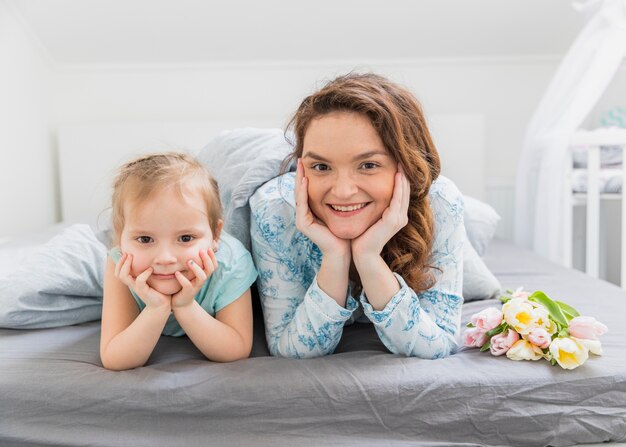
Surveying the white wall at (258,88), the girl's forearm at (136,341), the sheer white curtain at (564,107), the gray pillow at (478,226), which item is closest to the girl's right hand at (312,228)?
the girl's forearm at (136,341)

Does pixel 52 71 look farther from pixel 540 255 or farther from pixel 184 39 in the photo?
pixel 540 255

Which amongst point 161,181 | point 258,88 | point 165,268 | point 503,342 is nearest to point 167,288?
point 165,268

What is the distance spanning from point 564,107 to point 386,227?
1.54 m

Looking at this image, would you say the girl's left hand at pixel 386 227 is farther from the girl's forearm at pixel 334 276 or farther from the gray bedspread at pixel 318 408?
the gray bedspread at pixel 318 408

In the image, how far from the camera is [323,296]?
1013 millimetres

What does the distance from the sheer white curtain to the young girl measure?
146 centimetres

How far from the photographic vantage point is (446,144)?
9.26 ft

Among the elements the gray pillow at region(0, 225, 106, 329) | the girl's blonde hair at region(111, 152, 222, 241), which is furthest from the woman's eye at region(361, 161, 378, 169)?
the gray pillow at region(0, 225, 106, 329)

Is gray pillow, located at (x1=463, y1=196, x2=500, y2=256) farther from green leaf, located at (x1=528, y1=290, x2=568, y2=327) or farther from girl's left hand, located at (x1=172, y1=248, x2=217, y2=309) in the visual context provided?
girl's left hand, located at (x1=172, y1=248, x2=217, y2=309)

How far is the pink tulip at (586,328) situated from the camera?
1.01 metres

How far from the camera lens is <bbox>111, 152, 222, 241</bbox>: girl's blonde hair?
1.02m

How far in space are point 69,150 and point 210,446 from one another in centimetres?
227

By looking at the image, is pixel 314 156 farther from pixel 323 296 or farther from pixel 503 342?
pixel 503 342

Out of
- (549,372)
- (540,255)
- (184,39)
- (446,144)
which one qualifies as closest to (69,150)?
(184,39)
